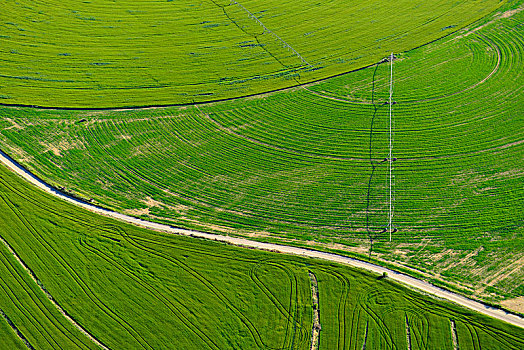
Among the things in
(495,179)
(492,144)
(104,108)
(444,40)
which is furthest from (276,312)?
(444,40)

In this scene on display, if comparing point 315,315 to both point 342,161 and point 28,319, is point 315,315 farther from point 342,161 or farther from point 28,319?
point 28,319

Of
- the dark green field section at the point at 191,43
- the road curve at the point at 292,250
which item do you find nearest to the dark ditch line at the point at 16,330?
the road curve at the point at 292,250

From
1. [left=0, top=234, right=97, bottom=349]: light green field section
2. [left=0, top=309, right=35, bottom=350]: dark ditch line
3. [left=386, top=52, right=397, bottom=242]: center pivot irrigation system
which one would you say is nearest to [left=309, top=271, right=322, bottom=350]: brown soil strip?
[left=386, top=52, right=397, bottom=242]: center pivot irrigation system

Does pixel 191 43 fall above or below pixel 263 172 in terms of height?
above

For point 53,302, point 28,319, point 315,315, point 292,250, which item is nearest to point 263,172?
point 292,250

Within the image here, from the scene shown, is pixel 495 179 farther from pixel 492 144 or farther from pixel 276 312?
pixel 276 312

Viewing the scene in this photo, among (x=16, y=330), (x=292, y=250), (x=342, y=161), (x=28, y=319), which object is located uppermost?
(x=342, y=161)

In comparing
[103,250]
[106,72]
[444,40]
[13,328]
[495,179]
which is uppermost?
[444,40]
